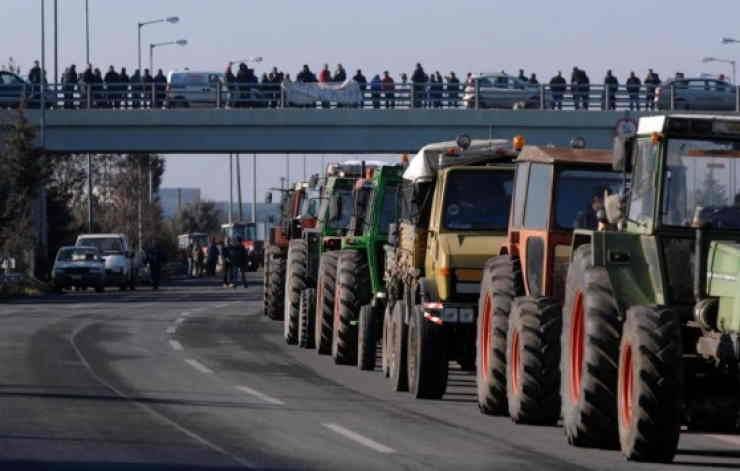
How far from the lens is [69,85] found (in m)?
62.5

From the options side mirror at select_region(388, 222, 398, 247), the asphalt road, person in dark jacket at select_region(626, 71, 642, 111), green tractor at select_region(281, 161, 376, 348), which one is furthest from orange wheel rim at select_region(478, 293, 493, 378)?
person in dark jacket at select_region(626, 71, 642, 111)

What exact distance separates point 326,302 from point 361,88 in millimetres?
37422

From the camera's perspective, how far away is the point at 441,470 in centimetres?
1285

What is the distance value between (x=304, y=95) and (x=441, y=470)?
50.3 metres

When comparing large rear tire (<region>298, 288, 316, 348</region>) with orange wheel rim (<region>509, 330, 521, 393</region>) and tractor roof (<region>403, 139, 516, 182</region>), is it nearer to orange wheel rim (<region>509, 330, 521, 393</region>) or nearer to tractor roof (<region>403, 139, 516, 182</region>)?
tractor roof (<region>403, 139, 516, 182</region>)

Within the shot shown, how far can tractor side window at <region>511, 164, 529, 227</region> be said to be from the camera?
59.0 feet

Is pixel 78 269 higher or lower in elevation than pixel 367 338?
lower

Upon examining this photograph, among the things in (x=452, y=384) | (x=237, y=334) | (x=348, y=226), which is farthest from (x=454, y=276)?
(x=237, y=334)

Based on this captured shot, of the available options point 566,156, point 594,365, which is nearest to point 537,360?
point 594,365

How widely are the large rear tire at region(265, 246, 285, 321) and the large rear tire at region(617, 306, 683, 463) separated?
23.5 m

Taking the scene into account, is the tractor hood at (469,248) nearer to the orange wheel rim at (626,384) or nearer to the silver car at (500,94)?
the orange wheel rim at (626,384)

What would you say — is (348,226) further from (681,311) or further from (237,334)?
(681,311)

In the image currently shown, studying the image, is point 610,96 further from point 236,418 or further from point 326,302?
point 236,418

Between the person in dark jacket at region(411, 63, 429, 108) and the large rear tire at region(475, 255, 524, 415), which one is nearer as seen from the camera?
the large rear tire at region(475, 255, 524, 415)
